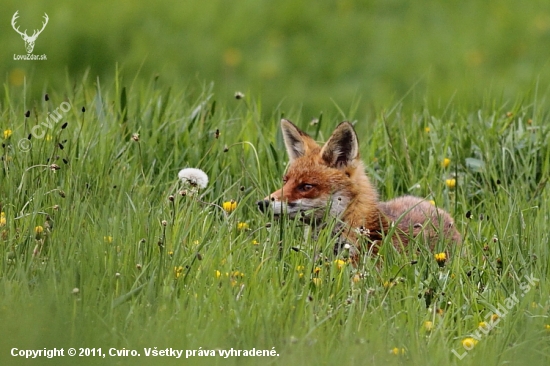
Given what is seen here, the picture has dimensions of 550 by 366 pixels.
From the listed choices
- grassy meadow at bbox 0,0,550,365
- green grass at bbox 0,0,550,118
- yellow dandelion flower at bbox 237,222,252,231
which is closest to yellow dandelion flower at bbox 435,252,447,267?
Answer: grassy meadow at bbox 0,0,550,365

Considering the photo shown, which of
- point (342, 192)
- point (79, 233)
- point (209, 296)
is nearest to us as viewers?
point (209, 296)

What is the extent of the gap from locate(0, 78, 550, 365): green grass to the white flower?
129mm

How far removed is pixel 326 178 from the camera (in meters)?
6.84

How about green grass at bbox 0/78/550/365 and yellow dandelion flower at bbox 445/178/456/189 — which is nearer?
green grass at bbox 0/78/550/365

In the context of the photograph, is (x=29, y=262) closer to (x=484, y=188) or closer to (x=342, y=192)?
(x=342, y=192)

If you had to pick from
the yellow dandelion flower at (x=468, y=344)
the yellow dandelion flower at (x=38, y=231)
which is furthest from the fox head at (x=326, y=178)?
the yellow dandelion flower at (x=468, y=344)

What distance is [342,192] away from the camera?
22.4ft

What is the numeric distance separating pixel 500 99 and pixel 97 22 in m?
7.72

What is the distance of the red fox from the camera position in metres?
6.50

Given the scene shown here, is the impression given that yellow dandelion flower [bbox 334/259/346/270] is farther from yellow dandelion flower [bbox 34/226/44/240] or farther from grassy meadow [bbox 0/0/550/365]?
yellow dandelion flower [bbox 34/226/44/240]

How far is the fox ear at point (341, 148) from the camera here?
6.78m

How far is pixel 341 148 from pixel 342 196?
1.23 feet

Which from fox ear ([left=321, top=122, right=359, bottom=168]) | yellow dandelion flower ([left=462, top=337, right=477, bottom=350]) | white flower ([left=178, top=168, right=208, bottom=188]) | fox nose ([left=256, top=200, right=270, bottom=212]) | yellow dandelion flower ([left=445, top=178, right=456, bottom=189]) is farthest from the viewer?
yellow dandelion flower ([left=445, top=178, right=456, bottom=189])

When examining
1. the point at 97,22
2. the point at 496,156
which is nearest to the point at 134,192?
the point at 496,156
